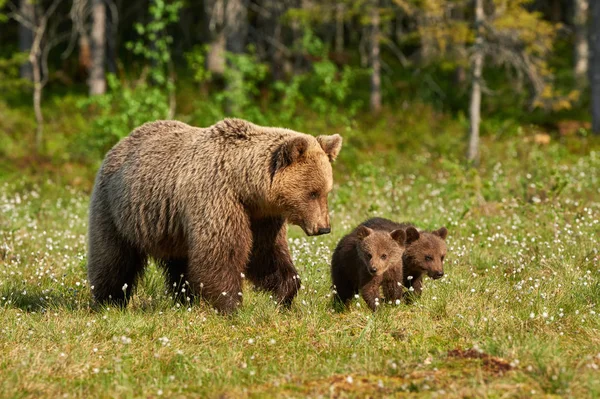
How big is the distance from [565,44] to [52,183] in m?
24.4

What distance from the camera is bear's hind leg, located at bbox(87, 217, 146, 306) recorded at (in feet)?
25.1

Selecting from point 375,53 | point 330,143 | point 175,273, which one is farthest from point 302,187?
point 375,53

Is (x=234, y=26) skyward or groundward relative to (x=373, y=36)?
skyward

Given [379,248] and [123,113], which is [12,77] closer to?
[123,113]

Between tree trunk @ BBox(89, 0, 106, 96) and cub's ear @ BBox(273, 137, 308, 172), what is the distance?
657 inches

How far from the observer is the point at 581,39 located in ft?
89.6

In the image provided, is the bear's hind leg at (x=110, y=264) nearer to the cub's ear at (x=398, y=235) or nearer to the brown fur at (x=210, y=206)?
the brown fur at (x=210, y=206)

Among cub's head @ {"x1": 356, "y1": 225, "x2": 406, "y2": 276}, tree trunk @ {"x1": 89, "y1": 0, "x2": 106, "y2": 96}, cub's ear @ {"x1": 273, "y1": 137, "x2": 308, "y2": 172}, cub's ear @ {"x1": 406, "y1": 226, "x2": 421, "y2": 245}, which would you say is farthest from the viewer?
tree trunk @ {"x1": 89, "y1": 0, "x2": 106, "y2": 96}

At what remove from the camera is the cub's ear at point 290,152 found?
6.49m

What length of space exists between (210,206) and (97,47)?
1703 cm

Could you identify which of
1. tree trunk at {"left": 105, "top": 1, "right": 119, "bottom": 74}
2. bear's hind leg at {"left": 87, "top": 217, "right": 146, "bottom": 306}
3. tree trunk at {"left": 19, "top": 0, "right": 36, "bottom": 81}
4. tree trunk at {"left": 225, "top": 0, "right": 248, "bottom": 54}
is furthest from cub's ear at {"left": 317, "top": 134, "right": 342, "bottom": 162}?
tree trunk at {"left": 105, "top": 1, "right": 119, "bottom": 74}

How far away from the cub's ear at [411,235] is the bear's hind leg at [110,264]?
9.06ft

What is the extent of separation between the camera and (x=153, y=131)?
7957mm

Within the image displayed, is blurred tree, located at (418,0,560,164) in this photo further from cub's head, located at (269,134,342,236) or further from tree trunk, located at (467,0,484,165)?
cub's head, located at (269,134,342,236)
